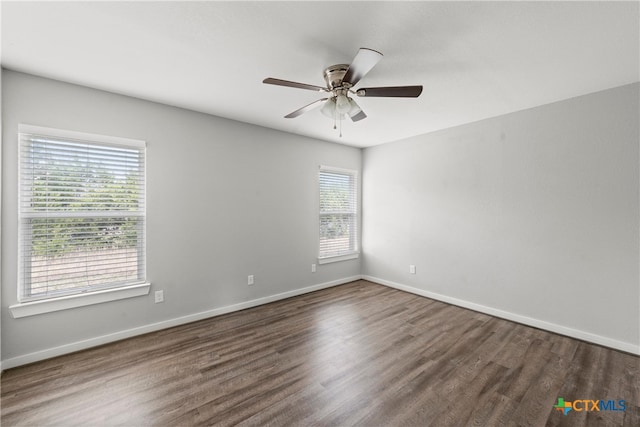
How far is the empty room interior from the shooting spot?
5.69 ft

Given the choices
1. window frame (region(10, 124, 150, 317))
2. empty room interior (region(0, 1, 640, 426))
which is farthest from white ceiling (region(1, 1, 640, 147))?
window frame (region(10, 124, 150, 317))

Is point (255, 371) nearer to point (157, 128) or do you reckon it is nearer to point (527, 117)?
point (157, 128)

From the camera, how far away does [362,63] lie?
5.48ft

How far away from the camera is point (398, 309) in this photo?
3535 millimetres

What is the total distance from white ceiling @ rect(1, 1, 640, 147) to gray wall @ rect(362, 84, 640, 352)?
39 cm

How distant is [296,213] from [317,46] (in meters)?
2.50

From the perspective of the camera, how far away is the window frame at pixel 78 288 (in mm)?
2234

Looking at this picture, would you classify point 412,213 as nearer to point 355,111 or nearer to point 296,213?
point 296,213

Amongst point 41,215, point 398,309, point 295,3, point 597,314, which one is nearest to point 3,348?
point 41,215

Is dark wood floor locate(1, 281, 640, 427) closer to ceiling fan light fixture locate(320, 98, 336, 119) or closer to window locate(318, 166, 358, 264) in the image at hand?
window locate(318, 166, 358, 264)

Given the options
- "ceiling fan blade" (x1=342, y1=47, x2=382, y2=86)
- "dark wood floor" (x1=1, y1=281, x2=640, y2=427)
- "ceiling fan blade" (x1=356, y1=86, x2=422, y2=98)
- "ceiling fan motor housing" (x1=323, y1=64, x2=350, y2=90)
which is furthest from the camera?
"ceiling fan motor housing" (x1=323, y1=64, x2=350, y2=90)

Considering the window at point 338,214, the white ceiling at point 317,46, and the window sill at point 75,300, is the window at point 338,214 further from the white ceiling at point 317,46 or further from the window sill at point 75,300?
the window sill at point 75,300

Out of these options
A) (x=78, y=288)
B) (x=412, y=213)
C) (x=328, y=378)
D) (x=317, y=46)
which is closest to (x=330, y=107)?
(x=317, y=46)

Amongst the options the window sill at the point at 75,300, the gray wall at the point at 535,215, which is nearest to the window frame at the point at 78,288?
the window sill at the point at 75,300
